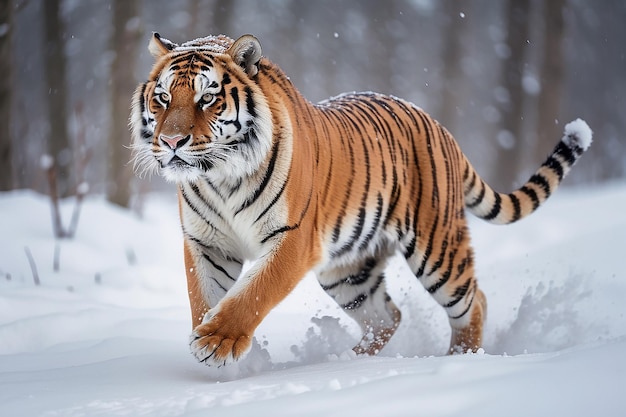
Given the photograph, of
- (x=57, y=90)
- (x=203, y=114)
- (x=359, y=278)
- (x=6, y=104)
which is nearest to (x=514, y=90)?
(x=57, y=90)

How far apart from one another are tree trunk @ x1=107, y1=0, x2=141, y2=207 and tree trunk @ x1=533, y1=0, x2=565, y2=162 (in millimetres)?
6572

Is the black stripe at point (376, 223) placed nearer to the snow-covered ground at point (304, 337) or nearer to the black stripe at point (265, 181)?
the snow-covered ground at point (304, 337)

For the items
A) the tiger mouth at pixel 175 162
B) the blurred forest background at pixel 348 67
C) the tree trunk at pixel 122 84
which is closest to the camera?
the tiger mouth at pixel 175 162

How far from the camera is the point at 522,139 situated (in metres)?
11.7

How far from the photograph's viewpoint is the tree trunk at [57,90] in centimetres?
938

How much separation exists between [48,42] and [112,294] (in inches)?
260

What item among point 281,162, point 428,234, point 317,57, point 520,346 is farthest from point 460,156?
point 317,57

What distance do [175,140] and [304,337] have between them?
1.62 meters

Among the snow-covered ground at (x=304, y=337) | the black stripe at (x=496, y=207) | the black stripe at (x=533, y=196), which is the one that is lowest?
the snow-covered ground at (x=304, y=337)

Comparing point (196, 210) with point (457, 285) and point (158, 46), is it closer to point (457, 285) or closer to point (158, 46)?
point (158, 46)

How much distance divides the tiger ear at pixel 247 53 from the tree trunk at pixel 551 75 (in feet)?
30.4

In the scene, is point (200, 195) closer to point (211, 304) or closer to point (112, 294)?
point (211, 304)

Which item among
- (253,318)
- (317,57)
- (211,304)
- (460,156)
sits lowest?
(317,57)

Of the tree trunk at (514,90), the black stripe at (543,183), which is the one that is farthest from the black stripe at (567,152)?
the tree trunk at (514,90)
